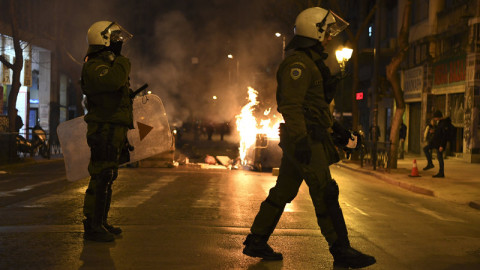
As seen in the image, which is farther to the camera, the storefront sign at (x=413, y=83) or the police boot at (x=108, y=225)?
the storefront sign at (x=413, y=83)

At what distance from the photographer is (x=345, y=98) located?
43.8 m

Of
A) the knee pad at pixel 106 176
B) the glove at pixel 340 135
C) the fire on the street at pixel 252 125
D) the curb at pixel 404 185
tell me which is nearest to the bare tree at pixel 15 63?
the fire on the street at pixel 252 125

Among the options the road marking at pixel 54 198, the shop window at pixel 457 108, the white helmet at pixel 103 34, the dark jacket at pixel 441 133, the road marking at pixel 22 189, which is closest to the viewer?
the white helmet at pixel 103 34

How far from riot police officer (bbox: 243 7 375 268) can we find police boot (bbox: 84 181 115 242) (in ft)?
4.44

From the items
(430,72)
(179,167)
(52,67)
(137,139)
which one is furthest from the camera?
(52,67)

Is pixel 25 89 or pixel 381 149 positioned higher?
pixel 25 89

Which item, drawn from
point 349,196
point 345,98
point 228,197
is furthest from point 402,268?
point 345,98

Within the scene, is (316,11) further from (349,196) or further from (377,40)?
(377,40)

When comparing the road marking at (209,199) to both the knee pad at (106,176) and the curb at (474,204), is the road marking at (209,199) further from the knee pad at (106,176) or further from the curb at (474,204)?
the curb at (474,204)

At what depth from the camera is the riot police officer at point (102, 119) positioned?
17.4ft

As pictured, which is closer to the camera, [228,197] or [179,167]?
[228,197]

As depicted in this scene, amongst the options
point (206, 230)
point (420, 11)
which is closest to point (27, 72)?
point (420, 11)

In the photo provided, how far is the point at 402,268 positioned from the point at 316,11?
227 cm

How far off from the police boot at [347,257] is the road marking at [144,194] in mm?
4190
